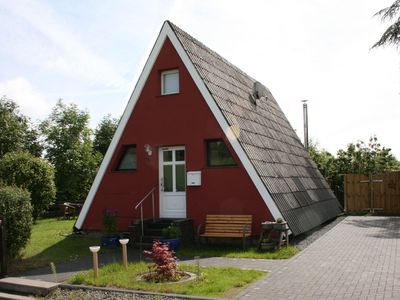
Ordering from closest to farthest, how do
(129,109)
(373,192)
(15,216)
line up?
(15,216), (129,109), (373,192)

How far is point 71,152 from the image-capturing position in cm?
3559

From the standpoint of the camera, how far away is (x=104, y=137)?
44.1 metres

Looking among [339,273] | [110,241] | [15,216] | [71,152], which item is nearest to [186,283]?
[339,273]

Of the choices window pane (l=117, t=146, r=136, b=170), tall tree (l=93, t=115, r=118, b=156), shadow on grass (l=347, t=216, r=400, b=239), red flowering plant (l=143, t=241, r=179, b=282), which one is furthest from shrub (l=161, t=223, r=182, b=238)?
tall tree (l=93, t=115, r=118, b=156)

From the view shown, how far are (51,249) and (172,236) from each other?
362cm

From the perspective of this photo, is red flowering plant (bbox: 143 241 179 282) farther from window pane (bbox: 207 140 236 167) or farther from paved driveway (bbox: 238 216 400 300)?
window pane (bbox: 207 140 236 167)

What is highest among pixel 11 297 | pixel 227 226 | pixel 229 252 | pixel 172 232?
pixel 227 226

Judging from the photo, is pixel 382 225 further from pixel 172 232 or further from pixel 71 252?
pixel 71 252

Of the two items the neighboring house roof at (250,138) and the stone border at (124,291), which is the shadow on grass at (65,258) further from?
the neighboring house roof at (250,138)

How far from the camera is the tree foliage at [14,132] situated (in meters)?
34.9

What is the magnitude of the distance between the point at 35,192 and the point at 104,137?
21725 mm

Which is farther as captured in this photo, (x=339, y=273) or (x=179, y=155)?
(x=179, y=155)

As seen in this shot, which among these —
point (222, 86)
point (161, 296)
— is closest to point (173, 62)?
point (222, 86)

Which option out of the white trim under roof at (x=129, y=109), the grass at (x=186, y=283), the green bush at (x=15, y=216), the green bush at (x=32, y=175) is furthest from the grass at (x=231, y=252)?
the green bush at (x=32, y=175)
